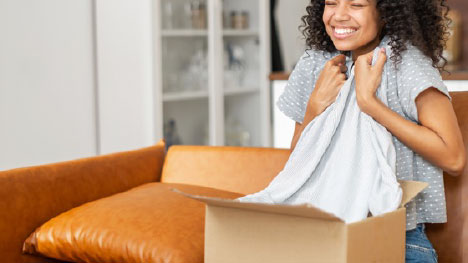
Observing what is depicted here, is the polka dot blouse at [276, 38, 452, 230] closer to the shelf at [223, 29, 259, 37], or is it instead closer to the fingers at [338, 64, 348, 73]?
the fingers at [338, 64, 348, 73]

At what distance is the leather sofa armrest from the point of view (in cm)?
159

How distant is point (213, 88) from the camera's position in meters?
3.76

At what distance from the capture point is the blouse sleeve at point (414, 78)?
1.31 meters

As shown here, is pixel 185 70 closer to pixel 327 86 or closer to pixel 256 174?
pixel 256 174

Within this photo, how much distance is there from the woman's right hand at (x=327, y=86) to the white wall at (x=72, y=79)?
1.73 m

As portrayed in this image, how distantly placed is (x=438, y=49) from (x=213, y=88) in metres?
2.43

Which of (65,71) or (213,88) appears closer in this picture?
(65,71)

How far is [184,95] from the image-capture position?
141 inches

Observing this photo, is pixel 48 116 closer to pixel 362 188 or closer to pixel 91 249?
pixel 91 249

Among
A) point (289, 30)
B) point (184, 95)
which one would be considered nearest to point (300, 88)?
point (184, 95)

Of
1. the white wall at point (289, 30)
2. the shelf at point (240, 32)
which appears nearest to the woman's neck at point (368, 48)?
the shelf at point (240, 32)

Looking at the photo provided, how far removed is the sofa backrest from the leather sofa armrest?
0.11 m

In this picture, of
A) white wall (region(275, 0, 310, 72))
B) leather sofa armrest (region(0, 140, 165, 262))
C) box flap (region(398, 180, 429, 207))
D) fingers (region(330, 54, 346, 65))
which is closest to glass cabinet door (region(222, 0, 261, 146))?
white wall (region(275, 0, 310, 72))

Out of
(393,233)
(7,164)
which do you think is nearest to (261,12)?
(7,164)
